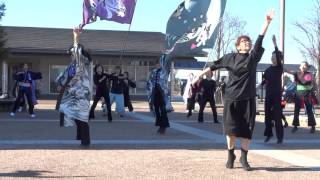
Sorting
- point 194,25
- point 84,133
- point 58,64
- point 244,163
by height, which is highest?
point 194,25

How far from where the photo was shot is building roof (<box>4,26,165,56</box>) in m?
39.7

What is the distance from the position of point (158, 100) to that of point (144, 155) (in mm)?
4118

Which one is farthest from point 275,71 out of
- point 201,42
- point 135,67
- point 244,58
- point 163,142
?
point 135,67

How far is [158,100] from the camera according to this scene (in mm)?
13922

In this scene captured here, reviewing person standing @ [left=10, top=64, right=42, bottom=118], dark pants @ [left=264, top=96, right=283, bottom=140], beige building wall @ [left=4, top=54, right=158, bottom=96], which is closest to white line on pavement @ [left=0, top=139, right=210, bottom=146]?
dark pants @ [left=264, top=96, right=283, bottom=140]

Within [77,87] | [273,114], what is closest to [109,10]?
[273,114]

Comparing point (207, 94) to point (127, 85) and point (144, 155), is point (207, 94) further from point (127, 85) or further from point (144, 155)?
point (144, 155)

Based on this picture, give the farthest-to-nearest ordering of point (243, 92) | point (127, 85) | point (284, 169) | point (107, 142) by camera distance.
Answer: point (127, 85)
point (107, 142)
point (284, 169)
point (243, 92)

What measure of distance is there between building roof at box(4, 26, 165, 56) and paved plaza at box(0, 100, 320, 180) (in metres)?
25.2

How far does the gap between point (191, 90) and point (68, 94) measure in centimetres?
1148

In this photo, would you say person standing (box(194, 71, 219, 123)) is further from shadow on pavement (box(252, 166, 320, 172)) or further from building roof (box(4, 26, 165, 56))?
building roof (box(4, 26, 165, 56))

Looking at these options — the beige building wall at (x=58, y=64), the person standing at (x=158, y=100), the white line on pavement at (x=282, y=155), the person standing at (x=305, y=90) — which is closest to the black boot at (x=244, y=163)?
the white line on pavement at (x=282, y=155)

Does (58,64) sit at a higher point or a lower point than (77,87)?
higher

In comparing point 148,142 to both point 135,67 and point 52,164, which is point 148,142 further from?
point 135,67
